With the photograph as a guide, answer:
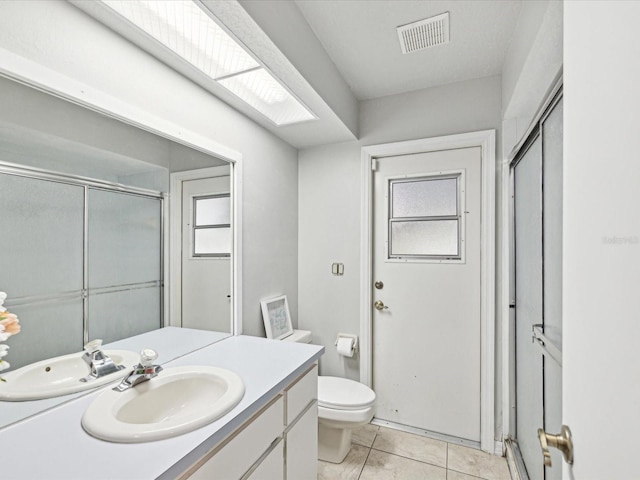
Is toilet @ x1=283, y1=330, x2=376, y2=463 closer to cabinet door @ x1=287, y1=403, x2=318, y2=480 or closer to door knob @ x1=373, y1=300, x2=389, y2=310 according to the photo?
cabinet door @ x1=287, y1=403, x2=318, y2=480

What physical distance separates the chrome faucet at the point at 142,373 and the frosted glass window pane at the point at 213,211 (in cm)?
66

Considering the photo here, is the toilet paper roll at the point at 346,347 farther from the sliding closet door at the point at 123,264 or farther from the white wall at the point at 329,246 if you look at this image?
the sliding closet door at the point at 123,264

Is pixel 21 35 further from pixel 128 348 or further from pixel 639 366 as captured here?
pixel 639 366

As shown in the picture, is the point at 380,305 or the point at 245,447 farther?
the point at 380,305

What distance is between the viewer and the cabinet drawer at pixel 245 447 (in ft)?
2.85

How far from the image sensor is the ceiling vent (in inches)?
62.0

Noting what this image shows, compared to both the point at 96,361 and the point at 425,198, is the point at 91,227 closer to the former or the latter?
the point at 96,361

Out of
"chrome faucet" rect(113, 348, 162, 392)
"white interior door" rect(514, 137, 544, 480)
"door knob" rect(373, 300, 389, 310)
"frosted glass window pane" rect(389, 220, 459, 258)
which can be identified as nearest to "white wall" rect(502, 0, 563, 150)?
"white interior door" rect(514, 137, 544, 480)

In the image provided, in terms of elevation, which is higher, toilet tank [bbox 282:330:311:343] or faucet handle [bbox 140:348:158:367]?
faucet handle [bbox 140:348:158:367]

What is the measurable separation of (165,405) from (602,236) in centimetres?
137

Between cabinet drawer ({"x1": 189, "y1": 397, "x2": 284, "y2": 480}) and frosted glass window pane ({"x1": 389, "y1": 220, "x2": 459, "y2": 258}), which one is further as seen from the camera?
frosted glass window pane ({"x1": 389, "y1": 220, "x2": 459, "y2": 258})

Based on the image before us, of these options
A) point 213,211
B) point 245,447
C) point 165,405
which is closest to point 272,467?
point 245,447

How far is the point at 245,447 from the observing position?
100 cm

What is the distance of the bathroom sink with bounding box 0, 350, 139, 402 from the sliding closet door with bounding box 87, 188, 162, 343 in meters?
0.11
